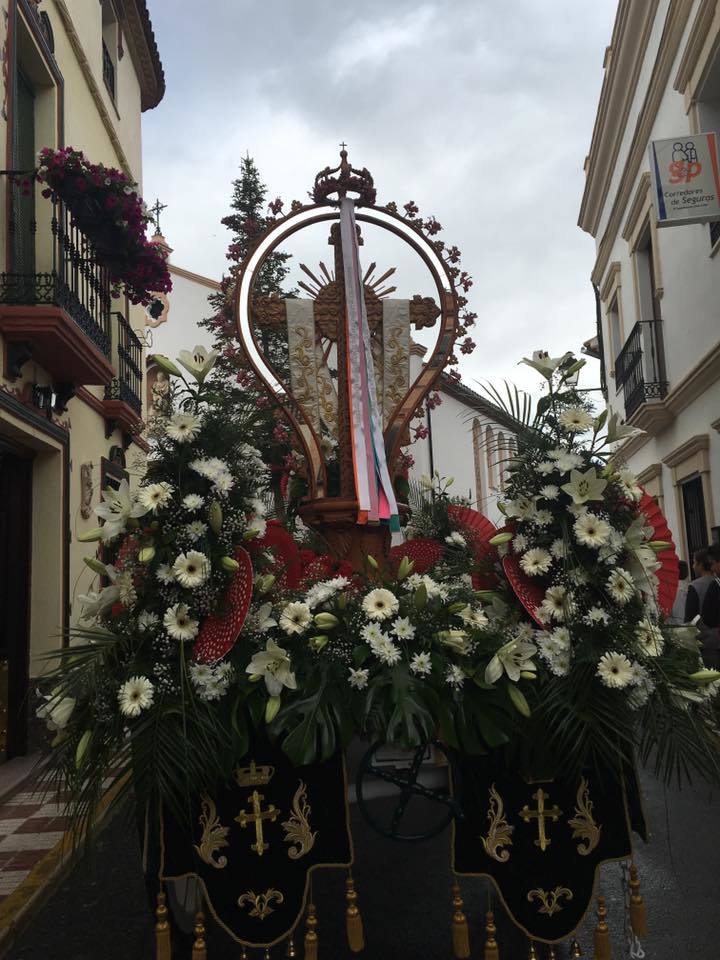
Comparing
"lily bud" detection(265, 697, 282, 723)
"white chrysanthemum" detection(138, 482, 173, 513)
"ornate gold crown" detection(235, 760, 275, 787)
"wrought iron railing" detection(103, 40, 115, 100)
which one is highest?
"wrought iron railing" detection(103, 40, 115, 100)

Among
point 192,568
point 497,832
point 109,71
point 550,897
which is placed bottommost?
point 550,897

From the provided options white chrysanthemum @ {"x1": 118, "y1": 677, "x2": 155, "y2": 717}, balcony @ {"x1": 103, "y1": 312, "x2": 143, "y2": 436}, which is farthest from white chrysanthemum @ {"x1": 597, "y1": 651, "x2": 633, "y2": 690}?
balcony @ {"x1": 103, "y1": 312, "x2": 143, "y2": 436}

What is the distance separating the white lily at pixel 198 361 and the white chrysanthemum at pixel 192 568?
26.3 inches

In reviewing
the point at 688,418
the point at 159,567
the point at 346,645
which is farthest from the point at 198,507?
the point at 688,418

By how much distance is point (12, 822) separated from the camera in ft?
17.2

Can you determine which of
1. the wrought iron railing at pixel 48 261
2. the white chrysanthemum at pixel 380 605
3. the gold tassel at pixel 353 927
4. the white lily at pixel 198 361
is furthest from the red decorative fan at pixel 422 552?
the wrought iron railing at pixel 48 261

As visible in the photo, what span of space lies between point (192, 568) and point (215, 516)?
0.18 meters

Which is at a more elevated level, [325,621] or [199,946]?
[325,621]

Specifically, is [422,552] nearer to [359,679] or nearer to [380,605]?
[380,605]

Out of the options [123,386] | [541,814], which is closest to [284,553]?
[541,814]

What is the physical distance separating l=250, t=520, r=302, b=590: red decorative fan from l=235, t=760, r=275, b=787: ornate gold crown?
0.66 meters

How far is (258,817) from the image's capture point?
9.04 feet

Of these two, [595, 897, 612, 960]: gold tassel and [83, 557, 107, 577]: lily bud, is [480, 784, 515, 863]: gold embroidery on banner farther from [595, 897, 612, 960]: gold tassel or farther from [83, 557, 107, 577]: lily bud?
[83, 557, 107, 577]: lily bud

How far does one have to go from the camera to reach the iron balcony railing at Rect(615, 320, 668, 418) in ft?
40.2
